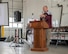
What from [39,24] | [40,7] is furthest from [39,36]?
[40,7]

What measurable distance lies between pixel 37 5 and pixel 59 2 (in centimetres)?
102

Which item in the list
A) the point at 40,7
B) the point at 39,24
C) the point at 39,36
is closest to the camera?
the point at 39,24

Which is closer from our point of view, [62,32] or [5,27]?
[62,32]

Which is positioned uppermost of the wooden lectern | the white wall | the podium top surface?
the white wall

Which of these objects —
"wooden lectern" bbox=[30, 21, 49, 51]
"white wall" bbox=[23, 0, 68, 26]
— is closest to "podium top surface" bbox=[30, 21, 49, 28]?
"wooden lectern" bbox=[30, 21, 49, 51]

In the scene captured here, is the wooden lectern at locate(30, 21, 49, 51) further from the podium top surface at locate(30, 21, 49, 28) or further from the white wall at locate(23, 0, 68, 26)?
the white wall at locate(23, 0, 68, 26)

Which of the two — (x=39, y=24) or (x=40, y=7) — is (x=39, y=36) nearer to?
(x=39, y=24)

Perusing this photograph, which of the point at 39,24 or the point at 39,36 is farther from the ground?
the point at 39,24

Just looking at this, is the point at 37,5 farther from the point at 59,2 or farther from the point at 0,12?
the point at 0,12

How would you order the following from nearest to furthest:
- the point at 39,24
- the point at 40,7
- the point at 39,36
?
the point at 39,24, the point at 39,36, the point at 40,7

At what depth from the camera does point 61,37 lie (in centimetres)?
686

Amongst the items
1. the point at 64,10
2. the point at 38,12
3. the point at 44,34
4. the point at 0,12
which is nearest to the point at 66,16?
the point at 64,10

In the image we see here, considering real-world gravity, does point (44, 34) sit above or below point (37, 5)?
below

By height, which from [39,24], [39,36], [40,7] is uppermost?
[40,7]
